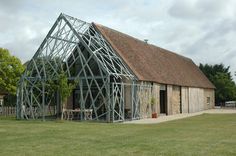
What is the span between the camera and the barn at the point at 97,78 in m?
25.6

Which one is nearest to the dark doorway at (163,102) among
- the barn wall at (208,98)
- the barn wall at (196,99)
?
the barn wall at (196,99)

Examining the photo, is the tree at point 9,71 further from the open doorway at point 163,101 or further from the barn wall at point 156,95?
the barn wall at point 156,95

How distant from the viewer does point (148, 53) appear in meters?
36.7

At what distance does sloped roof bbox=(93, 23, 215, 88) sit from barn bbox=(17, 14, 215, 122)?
8cm

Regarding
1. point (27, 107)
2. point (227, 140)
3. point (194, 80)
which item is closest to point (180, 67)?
point (194, 80)

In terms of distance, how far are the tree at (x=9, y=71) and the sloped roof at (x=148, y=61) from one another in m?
16.3

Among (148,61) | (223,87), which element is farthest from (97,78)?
(223,87)

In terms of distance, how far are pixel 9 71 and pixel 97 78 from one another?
22720 millimetres

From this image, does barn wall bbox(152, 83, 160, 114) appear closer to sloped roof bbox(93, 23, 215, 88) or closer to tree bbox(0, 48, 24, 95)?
sloped roof bbox(93, 23, 215, 88)

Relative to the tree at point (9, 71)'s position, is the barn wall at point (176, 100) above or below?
below

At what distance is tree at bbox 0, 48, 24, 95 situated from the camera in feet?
145

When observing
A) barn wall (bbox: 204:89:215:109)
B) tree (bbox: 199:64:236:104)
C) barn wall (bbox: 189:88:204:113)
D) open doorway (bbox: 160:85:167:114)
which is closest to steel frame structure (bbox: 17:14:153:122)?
open doorway (bbox: 160:85:167:114)

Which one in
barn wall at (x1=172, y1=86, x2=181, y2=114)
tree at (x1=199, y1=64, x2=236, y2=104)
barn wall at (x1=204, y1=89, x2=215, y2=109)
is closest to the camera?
barn wall at (x1=172, y1=86, x2=181, y2=114)

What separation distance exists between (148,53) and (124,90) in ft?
32.9
